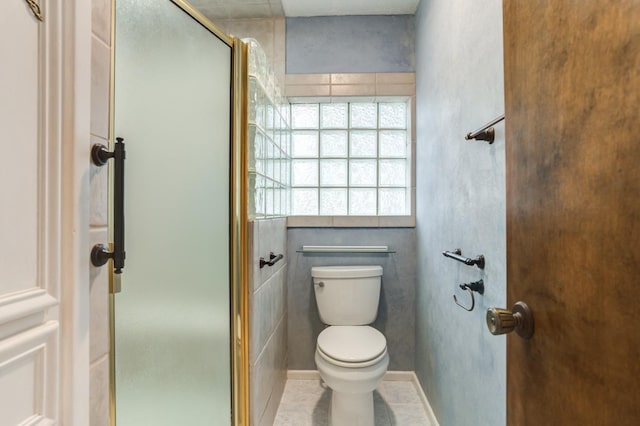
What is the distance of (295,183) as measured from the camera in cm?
239

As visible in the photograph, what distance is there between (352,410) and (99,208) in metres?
1.46

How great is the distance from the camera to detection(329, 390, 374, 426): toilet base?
1.56 metres

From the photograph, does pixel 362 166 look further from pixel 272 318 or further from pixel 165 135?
pixel 165 135

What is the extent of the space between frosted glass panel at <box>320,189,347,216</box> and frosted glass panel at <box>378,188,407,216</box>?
0.26 metres

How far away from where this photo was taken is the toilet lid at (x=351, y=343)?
1.53 m

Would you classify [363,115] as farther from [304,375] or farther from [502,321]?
[502,321]

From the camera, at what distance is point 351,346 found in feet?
5.36

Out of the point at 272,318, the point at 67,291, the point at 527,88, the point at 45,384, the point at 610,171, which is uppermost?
the point at 527,88

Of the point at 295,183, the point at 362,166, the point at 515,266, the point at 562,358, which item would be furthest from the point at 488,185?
the point at 295,183

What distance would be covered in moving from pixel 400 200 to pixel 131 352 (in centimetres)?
192

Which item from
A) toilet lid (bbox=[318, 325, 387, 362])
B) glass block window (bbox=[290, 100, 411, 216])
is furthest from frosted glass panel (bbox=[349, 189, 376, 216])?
toilet lid (bbox=[318, 325, 387, 362])

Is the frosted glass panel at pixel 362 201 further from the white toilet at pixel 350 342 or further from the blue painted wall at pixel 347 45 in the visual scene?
the blue painted wall at pixel 347 45

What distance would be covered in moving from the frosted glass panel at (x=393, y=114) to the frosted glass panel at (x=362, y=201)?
494 mm

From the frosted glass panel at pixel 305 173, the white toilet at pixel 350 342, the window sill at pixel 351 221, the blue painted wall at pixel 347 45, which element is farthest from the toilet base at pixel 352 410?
the blue painted wall at pixel 347 45
